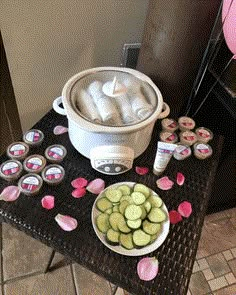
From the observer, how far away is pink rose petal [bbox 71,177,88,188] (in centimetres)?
80

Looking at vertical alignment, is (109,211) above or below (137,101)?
below

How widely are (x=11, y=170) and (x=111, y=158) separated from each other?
26cm

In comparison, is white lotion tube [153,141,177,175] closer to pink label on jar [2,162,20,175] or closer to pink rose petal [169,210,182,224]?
pink rose petal [169,210,182,224]

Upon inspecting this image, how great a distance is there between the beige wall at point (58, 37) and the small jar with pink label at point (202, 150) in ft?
1.56

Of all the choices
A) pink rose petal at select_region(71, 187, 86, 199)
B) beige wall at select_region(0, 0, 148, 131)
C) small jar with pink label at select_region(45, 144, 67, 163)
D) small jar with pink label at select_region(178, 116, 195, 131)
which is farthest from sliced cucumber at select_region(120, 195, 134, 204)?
beige wall at select_region(0, 0, 148, 131)

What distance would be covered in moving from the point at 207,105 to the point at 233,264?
722mm

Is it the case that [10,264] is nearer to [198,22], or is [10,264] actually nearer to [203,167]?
[203,167]

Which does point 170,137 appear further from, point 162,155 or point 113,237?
point 113,237

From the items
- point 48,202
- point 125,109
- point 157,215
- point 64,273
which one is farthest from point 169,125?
point 64,273

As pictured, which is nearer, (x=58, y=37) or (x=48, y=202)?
(x=48, y=202)

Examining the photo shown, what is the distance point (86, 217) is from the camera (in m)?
0.75

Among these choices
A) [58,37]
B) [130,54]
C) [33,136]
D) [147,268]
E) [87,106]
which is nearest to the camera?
[147,268]

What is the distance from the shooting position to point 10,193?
76 cm

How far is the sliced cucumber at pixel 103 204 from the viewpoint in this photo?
2.44 ft
